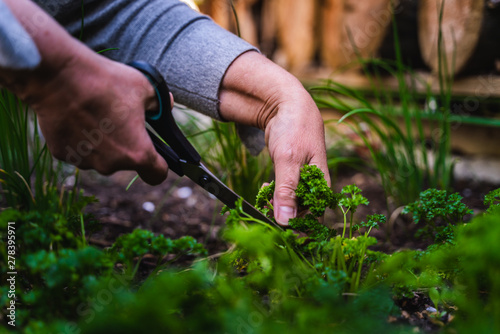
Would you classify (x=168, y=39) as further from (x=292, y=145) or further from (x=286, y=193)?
(x=286, y=193)

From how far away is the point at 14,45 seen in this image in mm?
720

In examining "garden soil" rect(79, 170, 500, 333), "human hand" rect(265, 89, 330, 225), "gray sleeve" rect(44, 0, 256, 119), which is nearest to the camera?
"human hand" rect(265, 89, 330, 225)

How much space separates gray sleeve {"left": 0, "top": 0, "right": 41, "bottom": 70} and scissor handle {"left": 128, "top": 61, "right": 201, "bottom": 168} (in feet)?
0.82

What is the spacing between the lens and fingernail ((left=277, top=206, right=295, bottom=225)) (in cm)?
102

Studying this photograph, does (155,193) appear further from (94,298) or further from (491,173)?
(491,173)

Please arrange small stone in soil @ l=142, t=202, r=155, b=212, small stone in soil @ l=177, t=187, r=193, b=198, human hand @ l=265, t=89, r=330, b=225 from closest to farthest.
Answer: human hand @ l=265, t=89, r=330, b=225
small stone in soil @ l=142, t=202, r=155, b=212
small stone in soil @ l=177, t=187, r=193, b=198

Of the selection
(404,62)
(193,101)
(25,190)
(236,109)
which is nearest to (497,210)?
(236,109)

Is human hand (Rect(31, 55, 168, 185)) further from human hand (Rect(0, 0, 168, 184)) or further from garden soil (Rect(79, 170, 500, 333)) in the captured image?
garden soil (Rect(79, 170, 500, 333))

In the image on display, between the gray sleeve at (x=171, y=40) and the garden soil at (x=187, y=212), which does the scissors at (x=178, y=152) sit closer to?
the gray sleeve at (x=171, y=40)

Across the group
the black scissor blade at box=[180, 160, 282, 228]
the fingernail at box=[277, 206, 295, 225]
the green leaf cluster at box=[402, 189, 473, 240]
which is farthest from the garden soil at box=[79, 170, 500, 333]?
the black scissor blade at box=[180, 160, 282, 228]

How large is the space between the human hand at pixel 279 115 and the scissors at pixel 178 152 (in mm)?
123

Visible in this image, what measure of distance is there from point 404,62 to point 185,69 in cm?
215

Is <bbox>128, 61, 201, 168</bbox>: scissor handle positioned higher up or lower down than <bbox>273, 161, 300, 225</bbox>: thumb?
higher up

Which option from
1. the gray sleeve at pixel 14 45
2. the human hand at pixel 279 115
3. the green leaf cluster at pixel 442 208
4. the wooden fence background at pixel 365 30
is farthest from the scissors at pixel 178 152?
the wooden fence background at pixel 365 30
